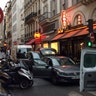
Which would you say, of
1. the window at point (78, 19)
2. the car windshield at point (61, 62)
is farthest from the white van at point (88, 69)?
the window at point (78, 19)

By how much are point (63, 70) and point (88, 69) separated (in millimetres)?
5384

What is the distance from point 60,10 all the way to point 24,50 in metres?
6.47

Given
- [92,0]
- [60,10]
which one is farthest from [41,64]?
[60,10]

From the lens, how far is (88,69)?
421 inches

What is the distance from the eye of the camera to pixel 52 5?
4244 centimetres

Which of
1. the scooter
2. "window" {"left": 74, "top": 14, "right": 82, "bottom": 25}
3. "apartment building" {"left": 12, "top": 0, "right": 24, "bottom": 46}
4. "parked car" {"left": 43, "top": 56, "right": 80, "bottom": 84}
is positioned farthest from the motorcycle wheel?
"apartment building" {"left": 12, "top": 0, "right": 24, "bottom": 46}

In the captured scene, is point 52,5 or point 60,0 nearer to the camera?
point 60,0

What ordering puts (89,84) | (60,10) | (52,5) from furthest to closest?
(52,5)
(60,10)
(89,84)

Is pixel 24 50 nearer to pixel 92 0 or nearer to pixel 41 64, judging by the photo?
pixel 92 0

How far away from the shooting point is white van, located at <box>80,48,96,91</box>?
34.7 feet

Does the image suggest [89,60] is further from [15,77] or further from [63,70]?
[63,70]

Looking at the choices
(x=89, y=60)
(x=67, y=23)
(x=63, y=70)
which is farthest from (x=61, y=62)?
(x=67, y=23)

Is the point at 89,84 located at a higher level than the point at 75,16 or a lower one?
lower

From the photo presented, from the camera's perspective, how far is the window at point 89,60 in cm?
1057
